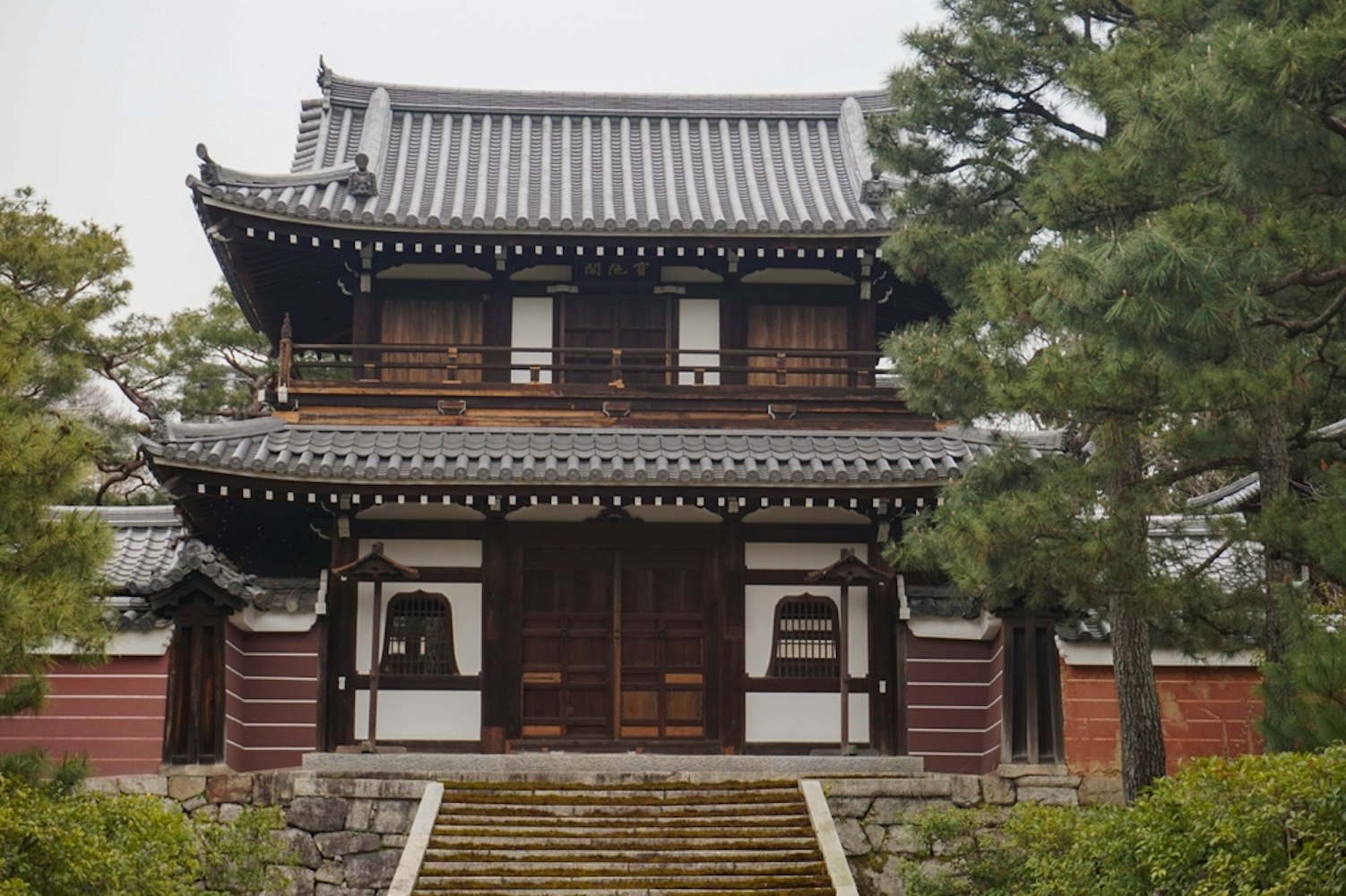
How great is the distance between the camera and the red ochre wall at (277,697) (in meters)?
19.0

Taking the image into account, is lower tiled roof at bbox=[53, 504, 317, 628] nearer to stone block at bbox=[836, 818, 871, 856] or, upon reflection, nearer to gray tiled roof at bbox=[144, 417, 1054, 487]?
gray tiled roof at bbox=[144, 417, 1054, 487]

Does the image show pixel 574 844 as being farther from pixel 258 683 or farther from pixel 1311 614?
pixel 1311 614

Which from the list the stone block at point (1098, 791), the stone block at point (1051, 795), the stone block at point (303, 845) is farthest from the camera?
the stone block at point (1098, 791)

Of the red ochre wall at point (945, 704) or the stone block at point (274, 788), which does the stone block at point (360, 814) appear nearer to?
the stone block at point (274, 788)

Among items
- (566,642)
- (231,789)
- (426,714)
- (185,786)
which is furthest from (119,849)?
(566,642)

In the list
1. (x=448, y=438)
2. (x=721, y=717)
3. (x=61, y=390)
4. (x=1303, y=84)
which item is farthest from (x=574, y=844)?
(x=1303, y=84)

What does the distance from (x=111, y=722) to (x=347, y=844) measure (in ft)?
11.3

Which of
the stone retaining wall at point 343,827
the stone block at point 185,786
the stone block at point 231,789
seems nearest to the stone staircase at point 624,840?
the stone retaining wall at point 343,827

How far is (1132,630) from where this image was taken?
618 inches

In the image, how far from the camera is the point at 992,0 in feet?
54.7

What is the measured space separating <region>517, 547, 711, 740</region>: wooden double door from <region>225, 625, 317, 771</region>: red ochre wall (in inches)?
91.9

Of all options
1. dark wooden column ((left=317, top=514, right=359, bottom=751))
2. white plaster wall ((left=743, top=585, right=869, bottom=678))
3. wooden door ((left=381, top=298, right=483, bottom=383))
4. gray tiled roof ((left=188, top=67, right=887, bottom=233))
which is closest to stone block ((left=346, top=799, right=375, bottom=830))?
dark wooden column ((left=317, top=514, right=359, bottom=751))

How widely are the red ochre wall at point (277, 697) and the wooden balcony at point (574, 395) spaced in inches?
103

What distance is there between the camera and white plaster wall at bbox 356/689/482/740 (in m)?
19.3
